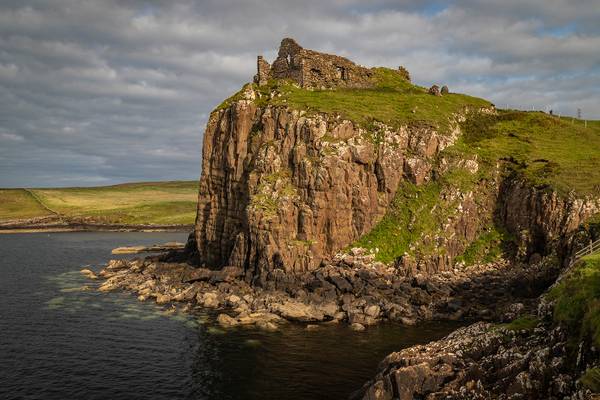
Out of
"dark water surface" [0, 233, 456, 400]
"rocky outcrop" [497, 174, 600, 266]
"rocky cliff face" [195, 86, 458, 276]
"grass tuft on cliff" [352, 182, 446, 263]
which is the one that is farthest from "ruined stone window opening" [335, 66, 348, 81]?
"dark water surface" [0, 233, 456, 400]

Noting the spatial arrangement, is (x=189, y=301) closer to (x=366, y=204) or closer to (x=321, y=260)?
(x=321, y=260)

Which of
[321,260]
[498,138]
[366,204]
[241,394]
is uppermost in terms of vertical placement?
[498,138]

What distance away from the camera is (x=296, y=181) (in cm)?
7831

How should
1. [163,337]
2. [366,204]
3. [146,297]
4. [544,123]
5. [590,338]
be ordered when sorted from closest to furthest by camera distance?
[590,338], [163,337], [146,297], [366,204], [544,123]

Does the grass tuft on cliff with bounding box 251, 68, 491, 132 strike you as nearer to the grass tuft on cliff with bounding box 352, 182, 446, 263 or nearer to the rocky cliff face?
the rocky cliff face

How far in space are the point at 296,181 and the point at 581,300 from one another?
178 feet

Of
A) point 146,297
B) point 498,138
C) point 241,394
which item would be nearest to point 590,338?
point 241,394

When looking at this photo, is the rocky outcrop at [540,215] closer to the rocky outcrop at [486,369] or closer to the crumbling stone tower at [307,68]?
the rocky outcrop at [486,369]

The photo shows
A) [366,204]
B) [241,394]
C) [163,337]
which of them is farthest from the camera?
[366,204]

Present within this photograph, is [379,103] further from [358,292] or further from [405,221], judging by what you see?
[358,292]

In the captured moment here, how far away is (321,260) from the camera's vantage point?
2938 inches

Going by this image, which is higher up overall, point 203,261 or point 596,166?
point 596,166

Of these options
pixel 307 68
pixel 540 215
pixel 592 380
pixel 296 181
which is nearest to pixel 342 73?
pixel 307 68

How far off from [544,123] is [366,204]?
162 feet
